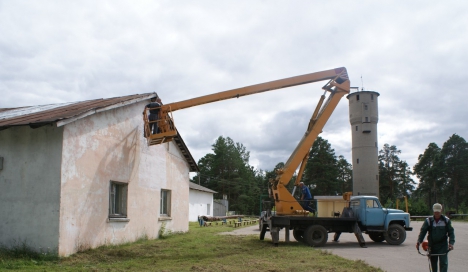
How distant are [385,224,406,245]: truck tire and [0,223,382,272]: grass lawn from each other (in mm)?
4641

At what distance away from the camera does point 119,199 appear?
585 inches

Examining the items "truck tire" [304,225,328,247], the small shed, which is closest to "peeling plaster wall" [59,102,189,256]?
"truck tire" [304,225,328,247]

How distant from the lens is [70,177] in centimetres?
1177

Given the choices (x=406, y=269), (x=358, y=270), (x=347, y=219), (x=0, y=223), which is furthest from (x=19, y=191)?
(x=347, y=219)

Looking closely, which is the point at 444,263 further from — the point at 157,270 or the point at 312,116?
the point at 312,116

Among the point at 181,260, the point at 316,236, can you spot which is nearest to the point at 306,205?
the point at 316,236

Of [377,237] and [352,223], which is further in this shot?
[377,237]

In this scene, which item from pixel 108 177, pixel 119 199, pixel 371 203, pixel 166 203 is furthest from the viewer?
pixel 166 203

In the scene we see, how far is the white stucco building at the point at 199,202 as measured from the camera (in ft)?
134

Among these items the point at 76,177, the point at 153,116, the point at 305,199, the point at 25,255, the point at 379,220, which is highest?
→ the point at 153,116

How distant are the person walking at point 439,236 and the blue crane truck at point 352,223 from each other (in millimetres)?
7862

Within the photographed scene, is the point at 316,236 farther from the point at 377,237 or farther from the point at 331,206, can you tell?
the point at 377,237

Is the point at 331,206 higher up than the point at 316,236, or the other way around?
the point at 331,206

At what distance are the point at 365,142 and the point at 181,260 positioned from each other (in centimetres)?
4494
